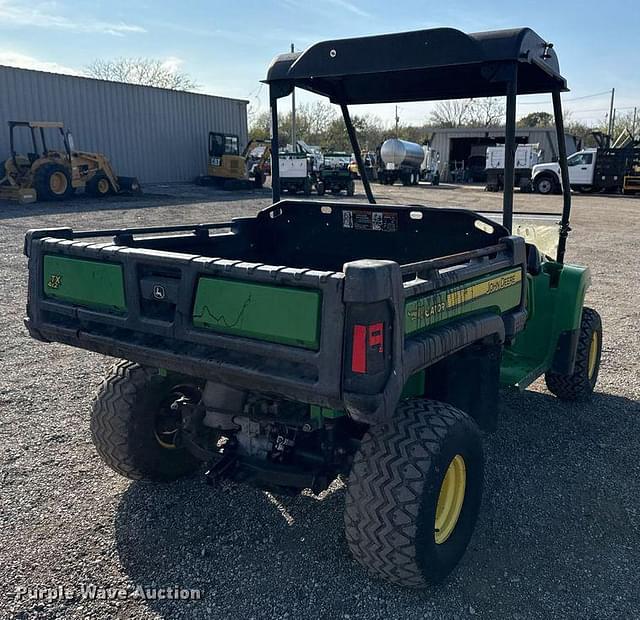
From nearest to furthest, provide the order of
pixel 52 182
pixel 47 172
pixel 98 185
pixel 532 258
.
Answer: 1. pixel 532 258
2. pixel 47 172
3. pixel 52 182
4. pixel 98 185

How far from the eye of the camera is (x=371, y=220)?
12.2ft

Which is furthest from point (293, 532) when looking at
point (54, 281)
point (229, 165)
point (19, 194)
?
point (229, 165)

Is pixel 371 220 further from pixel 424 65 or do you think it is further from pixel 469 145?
pixel 469 145

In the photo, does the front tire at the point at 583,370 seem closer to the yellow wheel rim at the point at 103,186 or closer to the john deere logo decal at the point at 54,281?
the john deere logo decal at the point at 54,281

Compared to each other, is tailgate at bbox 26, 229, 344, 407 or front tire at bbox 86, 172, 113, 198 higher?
tailgate at bbox 26, 229, 344, 407

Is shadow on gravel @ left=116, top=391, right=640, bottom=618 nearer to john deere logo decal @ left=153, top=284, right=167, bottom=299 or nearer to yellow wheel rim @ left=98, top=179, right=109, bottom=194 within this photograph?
john deere logo decal @ left=153, top=284, right=167, bottom=299

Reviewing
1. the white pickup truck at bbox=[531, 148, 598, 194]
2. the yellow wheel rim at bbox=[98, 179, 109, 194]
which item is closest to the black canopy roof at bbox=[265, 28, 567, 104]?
the yellow wheel rim at bbox=[98, 179, 109, 194]

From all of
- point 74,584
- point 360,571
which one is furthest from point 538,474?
point 74,584

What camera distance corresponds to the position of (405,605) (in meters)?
2.51

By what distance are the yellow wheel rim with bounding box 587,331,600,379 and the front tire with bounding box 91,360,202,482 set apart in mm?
2756

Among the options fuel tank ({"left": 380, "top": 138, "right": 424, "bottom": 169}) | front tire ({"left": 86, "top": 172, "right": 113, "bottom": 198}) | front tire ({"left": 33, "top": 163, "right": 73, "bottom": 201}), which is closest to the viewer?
front tire ({"left": 33, "top": 163, "right": 73, "bottom": 201})

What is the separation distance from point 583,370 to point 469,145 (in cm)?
4260

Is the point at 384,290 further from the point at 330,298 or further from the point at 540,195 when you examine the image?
the point at 540,195

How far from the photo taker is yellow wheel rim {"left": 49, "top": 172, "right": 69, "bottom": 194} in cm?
1919
